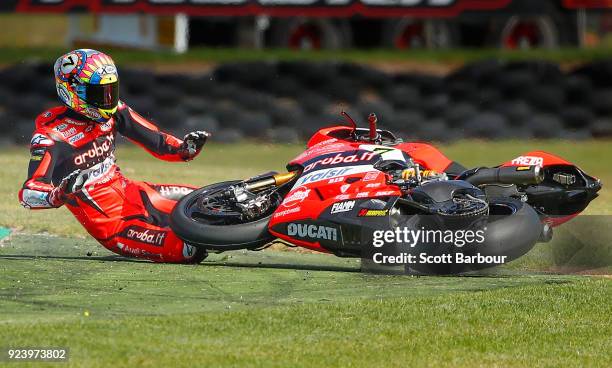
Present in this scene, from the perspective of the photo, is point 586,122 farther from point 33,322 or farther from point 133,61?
point 33,322

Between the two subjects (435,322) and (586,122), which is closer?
(435,322)

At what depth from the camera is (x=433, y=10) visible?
22.3 metres

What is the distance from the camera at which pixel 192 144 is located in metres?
10.8

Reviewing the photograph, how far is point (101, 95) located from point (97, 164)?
24.5 inches

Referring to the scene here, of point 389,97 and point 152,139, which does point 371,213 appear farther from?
point 389,97

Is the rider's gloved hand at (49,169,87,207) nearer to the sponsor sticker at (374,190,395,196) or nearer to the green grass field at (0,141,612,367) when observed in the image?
the green grass field at (0,141,612,367)

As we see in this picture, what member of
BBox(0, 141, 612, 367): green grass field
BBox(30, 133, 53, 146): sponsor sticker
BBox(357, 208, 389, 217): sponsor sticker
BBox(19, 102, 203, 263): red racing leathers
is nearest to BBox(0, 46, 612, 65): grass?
BBox(19, 102, 203, 263): red racing leathers

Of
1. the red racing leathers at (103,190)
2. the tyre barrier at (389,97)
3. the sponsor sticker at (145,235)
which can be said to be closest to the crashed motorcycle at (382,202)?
the sponsor sticker at (145,235)

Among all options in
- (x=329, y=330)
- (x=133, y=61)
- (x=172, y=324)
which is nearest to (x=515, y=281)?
(x=329, y=330)

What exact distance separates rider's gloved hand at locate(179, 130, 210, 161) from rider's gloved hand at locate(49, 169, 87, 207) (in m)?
1.31

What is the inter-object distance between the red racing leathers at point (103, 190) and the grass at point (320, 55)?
9.96m

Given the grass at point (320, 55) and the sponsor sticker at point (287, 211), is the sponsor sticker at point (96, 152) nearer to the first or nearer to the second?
the sponsor sticker at point (287, 211)

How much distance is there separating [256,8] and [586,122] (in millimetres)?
6030

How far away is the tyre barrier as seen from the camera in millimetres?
19500
